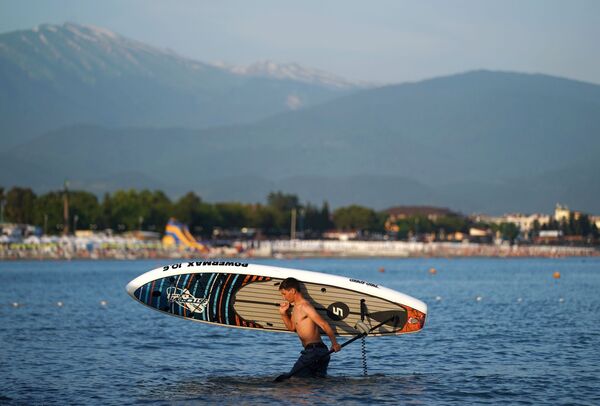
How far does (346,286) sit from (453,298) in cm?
4246

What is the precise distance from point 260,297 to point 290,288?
341 centimetres

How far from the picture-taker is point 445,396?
27.3 metres

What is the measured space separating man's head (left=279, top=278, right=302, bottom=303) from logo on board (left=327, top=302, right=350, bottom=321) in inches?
115

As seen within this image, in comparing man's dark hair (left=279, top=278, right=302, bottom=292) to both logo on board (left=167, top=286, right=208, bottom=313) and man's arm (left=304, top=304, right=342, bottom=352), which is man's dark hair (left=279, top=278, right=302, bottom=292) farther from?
logo on board (left=167, top=286, right=208, bottom=313)

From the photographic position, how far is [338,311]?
30.3 meters

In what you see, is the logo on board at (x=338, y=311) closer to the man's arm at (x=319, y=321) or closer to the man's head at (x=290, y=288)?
the man's arm at (x=319, y=321)

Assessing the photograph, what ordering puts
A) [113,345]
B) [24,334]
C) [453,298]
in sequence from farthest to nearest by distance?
[453,298], [24,334], [113,345]

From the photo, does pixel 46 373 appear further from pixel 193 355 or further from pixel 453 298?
pixel 453 298

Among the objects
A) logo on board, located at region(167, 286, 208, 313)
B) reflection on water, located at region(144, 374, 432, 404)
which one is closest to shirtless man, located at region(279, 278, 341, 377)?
reflection on water, located at region(144, 374, 432, 404)

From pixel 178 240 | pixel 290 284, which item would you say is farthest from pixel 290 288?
pixel 178 240

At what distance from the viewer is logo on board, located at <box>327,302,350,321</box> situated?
99.1 ft

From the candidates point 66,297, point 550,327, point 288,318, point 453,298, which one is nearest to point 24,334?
point 288,318

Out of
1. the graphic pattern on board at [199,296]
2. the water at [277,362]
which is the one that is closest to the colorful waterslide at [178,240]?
the water at [277,362]

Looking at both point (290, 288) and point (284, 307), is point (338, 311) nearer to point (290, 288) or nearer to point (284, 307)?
point (284, 307)
